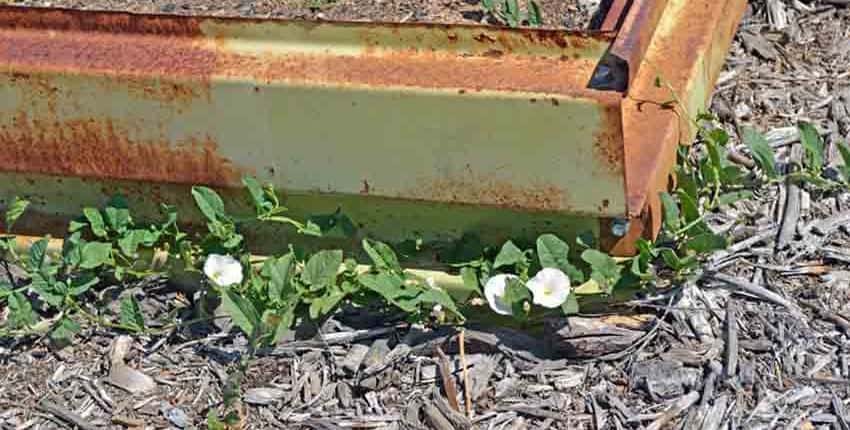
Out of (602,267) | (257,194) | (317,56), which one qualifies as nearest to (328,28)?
(317,56)

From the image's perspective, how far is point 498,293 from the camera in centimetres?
240

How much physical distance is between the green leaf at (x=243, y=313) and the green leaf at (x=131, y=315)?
8.4 inches

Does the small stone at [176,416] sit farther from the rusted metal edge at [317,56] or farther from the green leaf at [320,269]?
the rusted metal edge at [317,56]

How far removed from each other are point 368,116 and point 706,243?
0.62 meters

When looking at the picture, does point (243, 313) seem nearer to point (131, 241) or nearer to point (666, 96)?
point (131, 241)

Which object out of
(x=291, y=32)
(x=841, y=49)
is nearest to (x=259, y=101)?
(x=291, y=32)

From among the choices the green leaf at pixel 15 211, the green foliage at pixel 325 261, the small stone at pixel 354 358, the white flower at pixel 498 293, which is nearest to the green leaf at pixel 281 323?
the green foliage at pixel 325 261

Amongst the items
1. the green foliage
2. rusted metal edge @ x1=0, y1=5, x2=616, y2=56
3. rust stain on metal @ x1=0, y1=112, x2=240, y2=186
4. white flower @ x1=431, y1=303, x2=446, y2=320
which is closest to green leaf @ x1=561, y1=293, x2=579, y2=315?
the green foliage

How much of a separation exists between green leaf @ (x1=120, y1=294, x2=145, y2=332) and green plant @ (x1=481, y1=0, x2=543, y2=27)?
1068 millimetres

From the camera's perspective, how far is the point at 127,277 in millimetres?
2676

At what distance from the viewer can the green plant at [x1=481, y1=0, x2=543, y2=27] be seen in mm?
3074

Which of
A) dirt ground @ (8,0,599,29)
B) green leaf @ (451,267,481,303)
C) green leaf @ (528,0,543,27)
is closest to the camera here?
green leaf @ (451,267,481,303)

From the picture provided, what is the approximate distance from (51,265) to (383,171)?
0.70 metres

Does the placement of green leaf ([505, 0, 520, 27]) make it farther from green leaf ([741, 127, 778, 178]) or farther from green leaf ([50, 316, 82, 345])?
green leaf ([50, 316, 82, 345])
